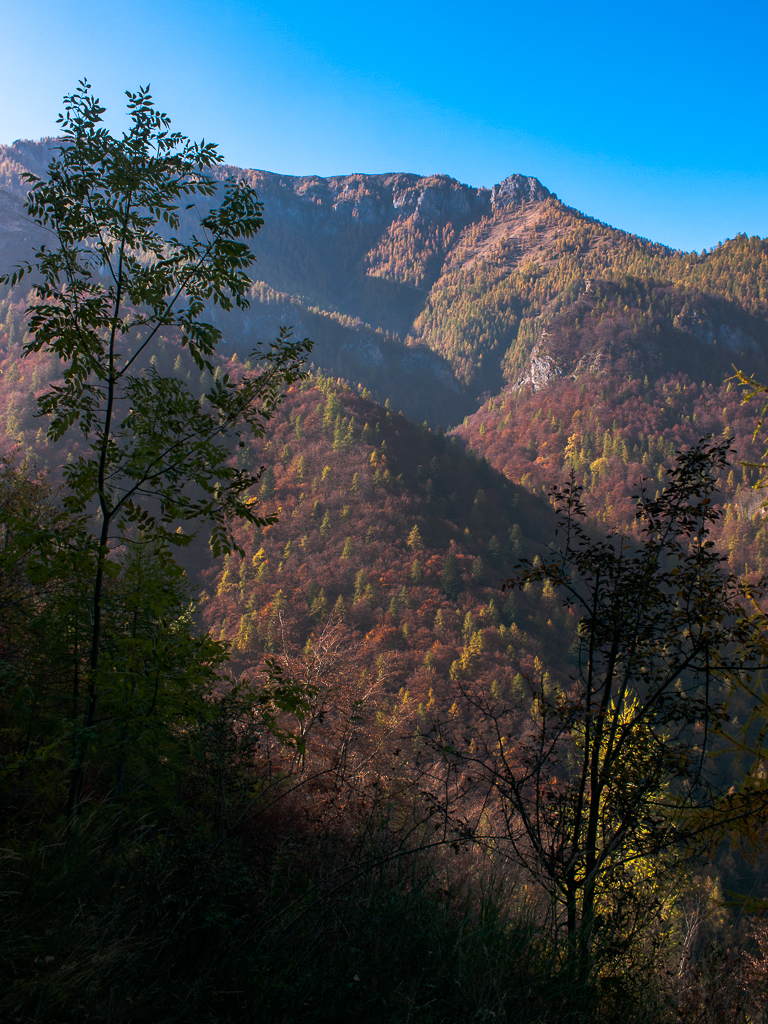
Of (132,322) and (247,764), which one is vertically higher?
(132,322)

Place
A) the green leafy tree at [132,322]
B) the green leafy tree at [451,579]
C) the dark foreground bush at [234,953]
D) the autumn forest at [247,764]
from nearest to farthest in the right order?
1. the dark foreground bush at [234,953]
2. the autumn forest at [247,764]
3. the green leafy tree at [132,322]
4. the green leafy tree at [451,579]

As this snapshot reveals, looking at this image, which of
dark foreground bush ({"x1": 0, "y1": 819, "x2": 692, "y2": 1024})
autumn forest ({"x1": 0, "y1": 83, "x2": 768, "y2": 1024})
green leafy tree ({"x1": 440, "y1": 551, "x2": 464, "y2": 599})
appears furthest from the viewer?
green leafy tree ({"x1": 440, "y1": 551, "x2": 464, "y2": 599})

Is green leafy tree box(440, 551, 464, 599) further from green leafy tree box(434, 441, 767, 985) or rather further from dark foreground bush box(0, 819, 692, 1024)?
dark foreground bush box(0, 819, 692, 1024)

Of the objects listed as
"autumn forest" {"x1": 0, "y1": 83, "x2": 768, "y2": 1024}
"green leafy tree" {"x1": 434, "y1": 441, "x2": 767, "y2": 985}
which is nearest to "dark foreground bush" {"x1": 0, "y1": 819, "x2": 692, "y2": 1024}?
"autumn forest" {"x1": 0, "y1": 83, "x2": 768, "y2": 1024}

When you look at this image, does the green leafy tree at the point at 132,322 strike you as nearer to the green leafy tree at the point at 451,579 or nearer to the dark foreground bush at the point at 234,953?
the dark foreground bush at the point at 234,953

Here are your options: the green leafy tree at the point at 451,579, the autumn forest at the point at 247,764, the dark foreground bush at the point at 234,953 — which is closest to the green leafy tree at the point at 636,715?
the autumn forest at the point at 247,764

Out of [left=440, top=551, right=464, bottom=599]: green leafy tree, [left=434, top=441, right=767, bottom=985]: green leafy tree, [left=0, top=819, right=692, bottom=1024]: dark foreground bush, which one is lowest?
[left=0, top=819, right=692, bottom=1024]: dark foreground bush

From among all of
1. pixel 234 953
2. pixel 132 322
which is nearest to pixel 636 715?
pixel 234 953

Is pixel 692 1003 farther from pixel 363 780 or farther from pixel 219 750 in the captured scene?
pixel 363 780

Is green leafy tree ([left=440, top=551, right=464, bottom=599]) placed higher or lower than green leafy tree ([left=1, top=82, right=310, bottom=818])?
higher

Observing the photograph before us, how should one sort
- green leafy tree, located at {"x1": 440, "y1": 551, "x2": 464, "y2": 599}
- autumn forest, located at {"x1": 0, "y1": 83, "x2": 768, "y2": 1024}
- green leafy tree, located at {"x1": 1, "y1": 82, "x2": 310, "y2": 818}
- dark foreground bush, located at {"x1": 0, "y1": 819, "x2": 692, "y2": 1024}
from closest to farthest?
dark foreground bush, located at {"x1": 0, "y1": 819, "x2": 692, "y2": 1024}, autumn forest, located at {"x1": 0, "y1": 83, "x2": 768, "y2": 1024}, green leafy tree, located at {"x1": 1, "y1": 82, "x2": 310, "y2": 818}, green leafy tree, located at {"x1": 440, "y1": 551, "x2": 464, "y2": 599}

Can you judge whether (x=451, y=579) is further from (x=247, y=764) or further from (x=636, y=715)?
(x=247, y=764)

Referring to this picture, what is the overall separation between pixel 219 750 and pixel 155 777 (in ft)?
5.95

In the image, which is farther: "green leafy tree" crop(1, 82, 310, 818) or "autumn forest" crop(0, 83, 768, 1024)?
"green leafy tree" crop(1, 82, 310, 818)
